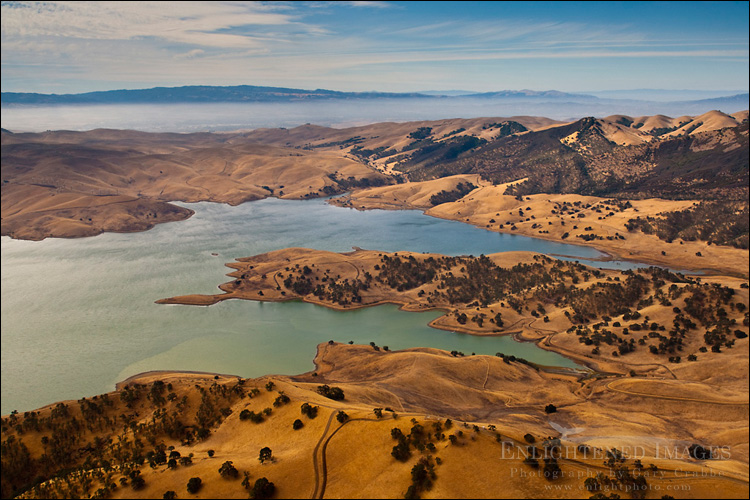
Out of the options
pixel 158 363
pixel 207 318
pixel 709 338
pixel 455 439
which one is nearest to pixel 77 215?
pixel 207 318

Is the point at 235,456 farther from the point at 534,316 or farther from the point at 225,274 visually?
the point at 225,274

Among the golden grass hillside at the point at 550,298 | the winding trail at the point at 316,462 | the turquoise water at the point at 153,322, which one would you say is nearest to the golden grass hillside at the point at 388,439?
the winding trail at the point at 316,462

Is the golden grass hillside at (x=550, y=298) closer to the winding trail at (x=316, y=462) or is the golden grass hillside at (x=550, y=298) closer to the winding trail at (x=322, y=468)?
the winding trail at (x=322, y=468)

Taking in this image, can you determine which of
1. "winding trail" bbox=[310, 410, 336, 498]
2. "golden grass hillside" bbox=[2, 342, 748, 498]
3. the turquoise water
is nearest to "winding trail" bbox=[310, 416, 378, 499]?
"winding trail" bbox=[310, 410, 336, 498]

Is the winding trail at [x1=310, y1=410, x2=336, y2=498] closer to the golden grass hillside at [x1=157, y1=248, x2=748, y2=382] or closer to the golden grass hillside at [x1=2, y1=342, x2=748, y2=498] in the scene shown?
the golden grass hillside at [x1=2, y1=342, x2=748, y2=498]

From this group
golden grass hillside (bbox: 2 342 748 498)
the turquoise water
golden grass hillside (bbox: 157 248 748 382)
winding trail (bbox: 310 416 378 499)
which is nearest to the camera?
golden grass hillside (bbox: 2 342 748 498)

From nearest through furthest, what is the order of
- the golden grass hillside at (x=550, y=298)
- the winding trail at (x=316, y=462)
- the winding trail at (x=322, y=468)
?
the winding trail at (x=316, y=462)
the winding trail at (x=322, y=468)
the golden grass hillside at (x=550, y=298)

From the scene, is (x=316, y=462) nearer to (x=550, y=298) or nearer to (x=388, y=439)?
(x=388, y=439)

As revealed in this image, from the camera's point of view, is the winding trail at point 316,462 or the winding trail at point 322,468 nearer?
the winding trail at point 316,462

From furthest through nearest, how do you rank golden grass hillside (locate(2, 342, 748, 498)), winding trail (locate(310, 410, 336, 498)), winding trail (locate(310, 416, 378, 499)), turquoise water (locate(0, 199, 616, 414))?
1. turquoise water (locate(0, 199, 616, 414))
2. winding trail (locate(310, 416, 378, 499))
3. winding trail (locate(310, 410, 336, 498))
4. golden grass hillside (locate(2, 342, 748, 498))
